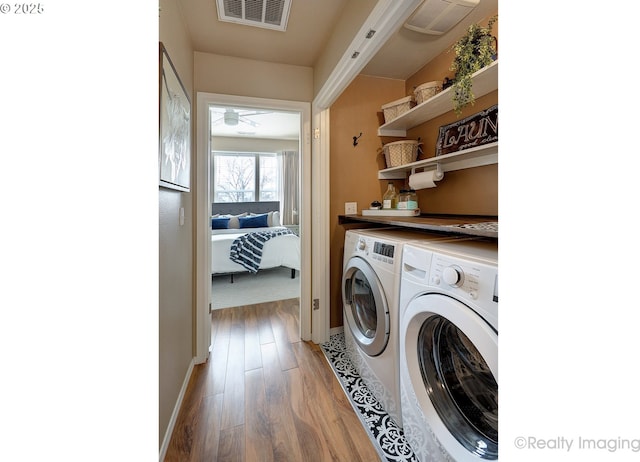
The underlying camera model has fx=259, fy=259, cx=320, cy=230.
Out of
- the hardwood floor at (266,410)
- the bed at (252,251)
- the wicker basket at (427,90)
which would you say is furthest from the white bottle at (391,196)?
the bed at (252,251)

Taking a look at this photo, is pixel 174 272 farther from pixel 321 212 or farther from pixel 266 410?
pixel 321 212

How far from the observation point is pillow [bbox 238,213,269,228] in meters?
5.07

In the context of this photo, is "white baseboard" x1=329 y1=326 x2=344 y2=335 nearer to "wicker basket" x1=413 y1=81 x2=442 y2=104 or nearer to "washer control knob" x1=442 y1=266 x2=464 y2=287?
"washer control knob" x1=442 y1=266 x2=464 y2=287

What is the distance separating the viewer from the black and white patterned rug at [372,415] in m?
1.18

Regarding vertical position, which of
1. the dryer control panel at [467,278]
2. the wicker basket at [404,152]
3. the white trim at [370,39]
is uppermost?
the white trim at [370,39]

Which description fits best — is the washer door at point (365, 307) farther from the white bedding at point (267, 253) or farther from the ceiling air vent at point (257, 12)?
the white bedding at point (267, 253)

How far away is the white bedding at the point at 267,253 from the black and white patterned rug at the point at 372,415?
2.11 metres

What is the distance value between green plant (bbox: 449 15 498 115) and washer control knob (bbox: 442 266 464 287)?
102 centimetres

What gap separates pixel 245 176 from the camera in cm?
590
